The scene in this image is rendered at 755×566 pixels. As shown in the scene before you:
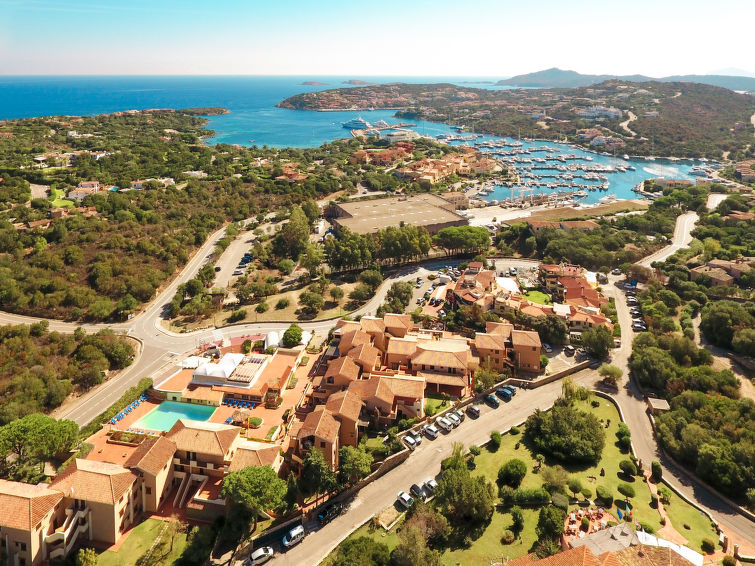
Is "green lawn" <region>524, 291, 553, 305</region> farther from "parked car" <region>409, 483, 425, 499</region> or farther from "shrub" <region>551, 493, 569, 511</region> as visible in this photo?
"parked car" <region>409, 483, 425, 499</region>

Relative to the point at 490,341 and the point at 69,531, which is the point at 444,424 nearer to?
the point at 490,341

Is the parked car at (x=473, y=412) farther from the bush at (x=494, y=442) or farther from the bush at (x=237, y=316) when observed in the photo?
the bush at (x=237, y=316)

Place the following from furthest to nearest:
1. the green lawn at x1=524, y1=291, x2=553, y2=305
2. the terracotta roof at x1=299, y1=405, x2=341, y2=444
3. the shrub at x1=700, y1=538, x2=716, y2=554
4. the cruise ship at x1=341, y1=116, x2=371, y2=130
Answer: the cruise ship at x1=341, y1=116, x2=371, y2=130, the green lawn at x1=524, y1=291, x2=553, y2=305, the terracotta roof at x1=299, y1=405, x2=341, y2=444, the shrub at x1=700, y1=538, x2=716, y2=554

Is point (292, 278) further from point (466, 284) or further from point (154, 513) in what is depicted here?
point (154, 513)

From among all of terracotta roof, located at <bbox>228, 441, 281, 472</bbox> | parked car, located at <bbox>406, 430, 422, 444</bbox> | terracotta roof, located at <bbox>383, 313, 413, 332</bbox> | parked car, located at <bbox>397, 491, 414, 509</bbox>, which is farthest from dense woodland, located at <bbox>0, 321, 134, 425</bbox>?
parked car, located at <bbox>397, 491, 414, 509</bbox>

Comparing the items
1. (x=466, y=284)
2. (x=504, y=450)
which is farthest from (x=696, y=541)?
(x=466, y=284)

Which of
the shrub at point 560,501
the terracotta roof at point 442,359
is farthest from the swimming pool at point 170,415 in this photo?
the shrub at point 560,501

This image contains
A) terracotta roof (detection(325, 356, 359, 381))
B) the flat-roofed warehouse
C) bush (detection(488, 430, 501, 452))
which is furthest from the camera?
the flat-roofed warehouse

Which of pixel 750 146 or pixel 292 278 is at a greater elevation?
pixel 750 146
